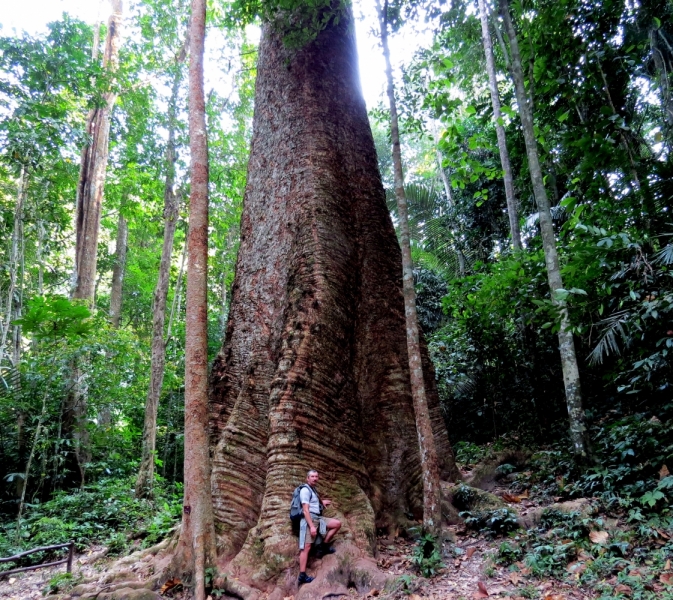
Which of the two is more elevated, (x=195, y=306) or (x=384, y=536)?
(x=195, y=306)

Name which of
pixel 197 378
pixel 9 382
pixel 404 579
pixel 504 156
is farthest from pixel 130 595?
pixel 504 156

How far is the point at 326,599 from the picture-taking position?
407 centimetres

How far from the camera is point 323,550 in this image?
4.44 meters

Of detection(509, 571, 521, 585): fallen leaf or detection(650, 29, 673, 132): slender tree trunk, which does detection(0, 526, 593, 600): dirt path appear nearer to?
detection(509, 571, 521, 585): fallen leaf

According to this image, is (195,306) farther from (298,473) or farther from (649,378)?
(649,378)

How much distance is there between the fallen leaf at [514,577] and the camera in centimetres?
388

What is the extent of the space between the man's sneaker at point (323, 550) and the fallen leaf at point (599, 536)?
235 centimetres

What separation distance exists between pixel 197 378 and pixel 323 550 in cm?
209

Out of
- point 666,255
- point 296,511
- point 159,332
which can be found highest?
point 159,332

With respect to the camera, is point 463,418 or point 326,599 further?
point 463,418

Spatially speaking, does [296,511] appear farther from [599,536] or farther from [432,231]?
[432,231]

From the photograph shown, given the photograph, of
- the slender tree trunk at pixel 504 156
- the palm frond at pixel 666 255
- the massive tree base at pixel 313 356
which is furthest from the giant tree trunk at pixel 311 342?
the slender tree trunk at pixel 504 156

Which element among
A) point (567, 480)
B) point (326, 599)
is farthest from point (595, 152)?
point (326, 599)

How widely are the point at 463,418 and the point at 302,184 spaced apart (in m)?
6.39
